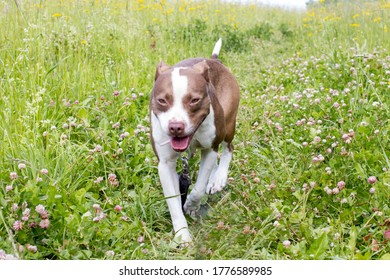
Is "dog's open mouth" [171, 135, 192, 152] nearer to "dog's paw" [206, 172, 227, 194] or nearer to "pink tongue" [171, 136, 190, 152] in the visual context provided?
"pink tongue" [171, 136, 190, 152]

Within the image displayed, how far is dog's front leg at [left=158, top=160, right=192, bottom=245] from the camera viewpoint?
Answer: 11.3 feet

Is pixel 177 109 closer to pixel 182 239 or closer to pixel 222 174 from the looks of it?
pixel 182 239

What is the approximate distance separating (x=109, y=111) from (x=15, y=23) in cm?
130

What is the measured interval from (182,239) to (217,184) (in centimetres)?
70

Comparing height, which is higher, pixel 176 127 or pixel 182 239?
pixel 176 127

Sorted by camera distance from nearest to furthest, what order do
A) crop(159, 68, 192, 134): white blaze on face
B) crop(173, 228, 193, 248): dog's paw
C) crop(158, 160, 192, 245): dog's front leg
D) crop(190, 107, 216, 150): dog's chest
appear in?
1. crop(159, 68, 192, 134): white blaze on face
2. crop(173, 228, 193, 248): dog's paw
3. crop(158, 160, 192, 245): dog's front leg
4. crop(190, 107, 216, 150): dog's chest

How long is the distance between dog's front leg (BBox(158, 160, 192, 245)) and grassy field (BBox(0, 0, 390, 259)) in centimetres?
9

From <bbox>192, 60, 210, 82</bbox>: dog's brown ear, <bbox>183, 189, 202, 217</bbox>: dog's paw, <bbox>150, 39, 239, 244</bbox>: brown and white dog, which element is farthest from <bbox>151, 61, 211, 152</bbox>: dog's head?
<bbox>183, 189, 202, 217</bbox>: dog's paw

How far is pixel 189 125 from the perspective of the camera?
3.16 m

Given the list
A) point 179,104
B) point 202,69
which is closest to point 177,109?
point 179,104

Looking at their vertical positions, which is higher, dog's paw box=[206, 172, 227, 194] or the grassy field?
the grassy field

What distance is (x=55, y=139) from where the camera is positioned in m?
4.05

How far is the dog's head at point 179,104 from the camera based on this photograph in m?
3.11
